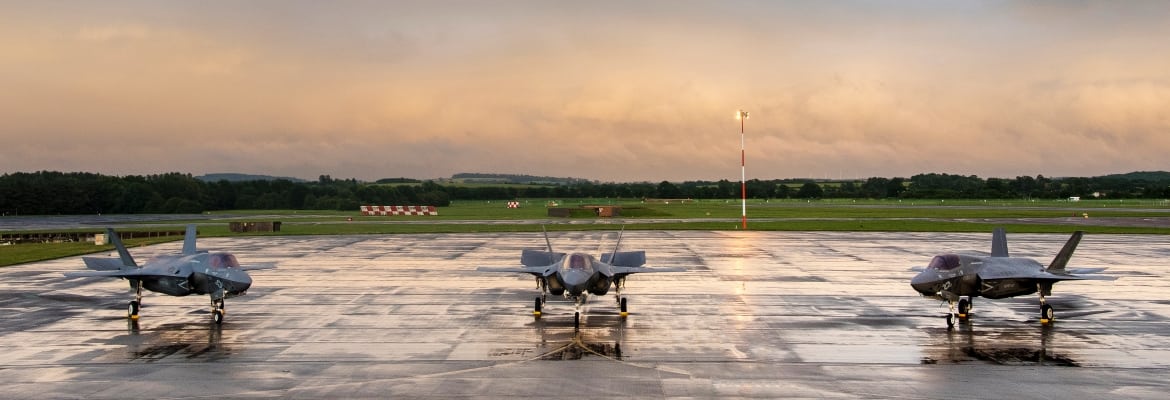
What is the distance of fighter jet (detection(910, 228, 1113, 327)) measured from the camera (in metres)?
22.7

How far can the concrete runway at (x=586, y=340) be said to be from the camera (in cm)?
1591

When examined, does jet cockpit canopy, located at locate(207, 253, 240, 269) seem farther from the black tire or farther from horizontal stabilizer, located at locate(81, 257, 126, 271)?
the black tire

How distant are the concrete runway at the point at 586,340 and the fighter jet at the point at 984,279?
2.33 feet

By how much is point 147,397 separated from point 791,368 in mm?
12643

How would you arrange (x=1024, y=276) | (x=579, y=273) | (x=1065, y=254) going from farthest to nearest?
(x=1065, y=254) → (x=579, y=273) → (x=1024, y=276)

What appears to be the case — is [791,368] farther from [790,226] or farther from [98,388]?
[790,226]

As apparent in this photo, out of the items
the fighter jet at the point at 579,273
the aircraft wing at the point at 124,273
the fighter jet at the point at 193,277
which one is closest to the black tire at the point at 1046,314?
the fighter jet at the point at 579,273

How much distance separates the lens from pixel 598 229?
232ft

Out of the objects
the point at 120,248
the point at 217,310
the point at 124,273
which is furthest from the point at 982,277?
the point at 120,248

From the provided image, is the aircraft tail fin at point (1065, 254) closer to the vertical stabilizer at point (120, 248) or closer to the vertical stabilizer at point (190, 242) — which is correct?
the vertical stabilizer at point (190, 242)

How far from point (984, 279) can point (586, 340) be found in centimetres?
1135

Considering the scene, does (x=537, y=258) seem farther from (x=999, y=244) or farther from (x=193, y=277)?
(x=999, y=244)

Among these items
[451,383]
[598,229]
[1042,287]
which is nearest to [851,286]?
[1042,287]

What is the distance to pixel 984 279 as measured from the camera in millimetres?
22797
